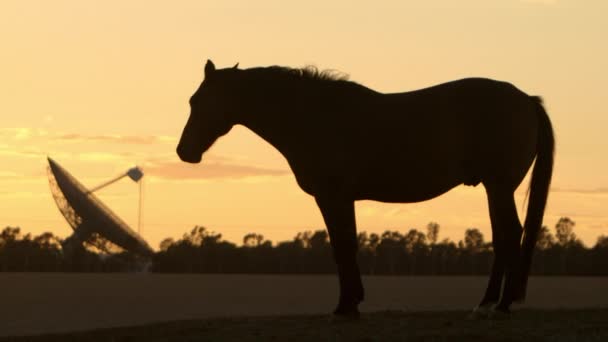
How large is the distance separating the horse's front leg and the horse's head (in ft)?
5.51

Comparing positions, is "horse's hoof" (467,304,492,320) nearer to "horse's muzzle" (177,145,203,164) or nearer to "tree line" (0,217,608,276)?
"horse's muzzle" (177,145,203,164)

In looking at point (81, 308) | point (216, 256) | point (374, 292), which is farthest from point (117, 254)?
point (81, 308)

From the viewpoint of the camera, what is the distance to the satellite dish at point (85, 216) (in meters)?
55.8

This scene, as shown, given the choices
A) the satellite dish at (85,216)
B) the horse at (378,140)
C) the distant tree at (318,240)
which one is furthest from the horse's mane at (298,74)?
the distant tree at (318,240)

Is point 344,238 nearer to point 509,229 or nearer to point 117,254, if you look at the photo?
point 509,229

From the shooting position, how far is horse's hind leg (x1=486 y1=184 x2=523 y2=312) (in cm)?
1669

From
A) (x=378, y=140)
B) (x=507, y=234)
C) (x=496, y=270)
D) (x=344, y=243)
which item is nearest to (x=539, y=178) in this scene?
(x=507, y=234)

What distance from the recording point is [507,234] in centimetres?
1675

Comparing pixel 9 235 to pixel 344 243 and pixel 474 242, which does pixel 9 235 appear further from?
pixel 344 243

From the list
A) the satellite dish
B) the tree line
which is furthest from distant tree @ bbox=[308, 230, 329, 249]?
the satellite dish

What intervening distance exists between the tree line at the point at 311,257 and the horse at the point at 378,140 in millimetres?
49812

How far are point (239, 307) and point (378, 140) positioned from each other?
1474cm

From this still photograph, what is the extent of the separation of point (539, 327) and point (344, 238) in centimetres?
282

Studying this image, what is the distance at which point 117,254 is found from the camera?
2689 inches
